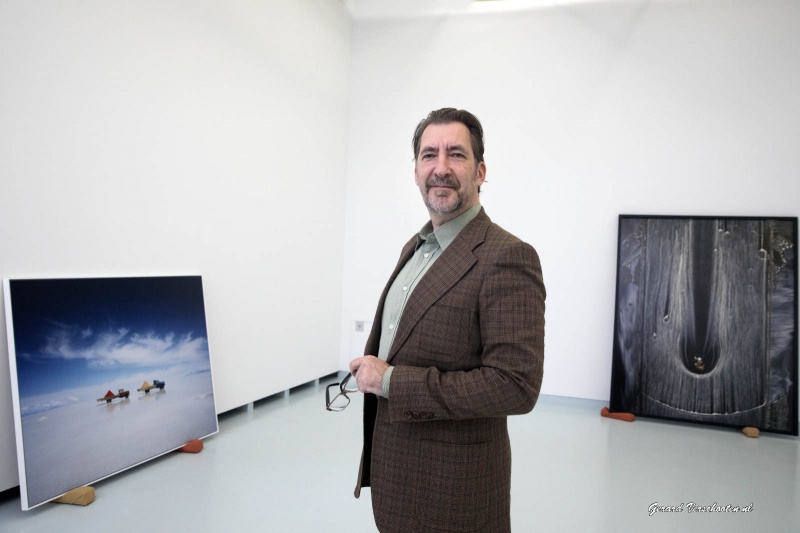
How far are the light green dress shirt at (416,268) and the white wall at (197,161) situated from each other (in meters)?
2.05

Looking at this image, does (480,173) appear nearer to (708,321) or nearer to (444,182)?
(444,182)

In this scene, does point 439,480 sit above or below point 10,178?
below

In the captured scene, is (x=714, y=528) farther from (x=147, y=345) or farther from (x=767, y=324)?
(x=147, y=345)

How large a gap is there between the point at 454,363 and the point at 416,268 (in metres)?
0.31

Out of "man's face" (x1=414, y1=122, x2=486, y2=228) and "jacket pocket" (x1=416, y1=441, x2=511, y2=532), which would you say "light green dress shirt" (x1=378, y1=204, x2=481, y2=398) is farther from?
"jacket pocket" (x1=416, y1=441, x2=511, y2=532)

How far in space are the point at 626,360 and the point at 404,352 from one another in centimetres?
387

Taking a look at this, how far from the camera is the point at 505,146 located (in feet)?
16.8

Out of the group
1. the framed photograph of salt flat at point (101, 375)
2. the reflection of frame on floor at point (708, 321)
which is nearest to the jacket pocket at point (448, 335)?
the framed photograph of salt flat at point (101, 375)

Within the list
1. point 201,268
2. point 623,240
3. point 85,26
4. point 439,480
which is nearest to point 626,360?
point 623,240

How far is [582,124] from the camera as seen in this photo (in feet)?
16.1

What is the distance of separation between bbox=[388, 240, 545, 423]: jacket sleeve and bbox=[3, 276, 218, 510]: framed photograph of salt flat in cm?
215

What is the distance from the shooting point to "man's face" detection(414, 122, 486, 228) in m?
1.33

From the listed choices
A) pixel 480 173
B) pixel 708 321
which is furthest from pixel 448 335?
pixel 708 321

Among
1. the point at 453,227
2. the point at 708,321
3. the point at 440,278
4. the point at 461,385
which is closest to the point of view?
the point at 461,385
